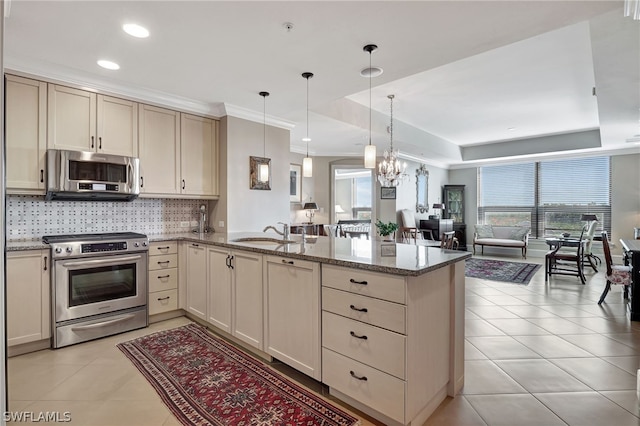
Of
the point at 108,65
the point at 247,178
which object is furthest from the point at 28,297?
the point at 247,178

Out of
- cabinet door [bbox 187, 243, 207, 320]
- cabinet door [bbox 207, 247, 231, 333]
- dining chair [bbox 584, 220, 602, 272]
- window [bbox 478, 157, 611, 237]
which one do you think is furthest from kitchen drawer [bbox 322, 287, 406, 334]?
window [bbox 478, 157, 611, 237]

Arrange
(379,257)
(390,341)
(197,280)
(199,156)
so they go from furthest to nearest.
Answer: (199,156) < (197,280) < (379,257) < (390,341)

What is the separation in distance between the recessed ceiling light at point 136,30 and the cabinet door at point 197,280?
1880 millimetres

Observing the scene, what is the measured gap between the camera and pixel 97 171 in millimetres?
3115

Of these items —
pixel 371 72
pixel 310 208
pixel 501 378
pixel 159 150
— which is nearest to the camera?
pixel 501 378

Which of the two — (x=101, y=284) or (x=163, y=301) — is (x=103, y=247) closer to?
(x=101, y=284)

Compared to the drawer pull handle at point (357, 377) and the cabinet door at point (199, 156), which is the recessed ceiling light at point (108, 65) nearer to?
the cabinet door at point (199, 156)

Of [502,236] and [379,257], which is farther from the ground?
[379,257]

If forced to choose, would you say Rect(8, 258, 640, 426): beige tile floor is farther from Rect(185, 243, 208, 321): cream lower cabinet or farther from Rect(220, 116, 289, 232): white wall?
Rect(220, 116, 289, 232): white wall

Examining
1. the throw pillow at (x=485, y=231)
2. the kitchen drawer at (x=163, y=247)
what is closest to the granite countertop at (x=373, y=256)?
the kitchen drawer at (x=163, y=247)

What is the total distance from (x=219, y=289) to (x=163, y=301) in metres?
0.92

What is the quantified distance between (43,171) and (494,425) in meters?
3.98

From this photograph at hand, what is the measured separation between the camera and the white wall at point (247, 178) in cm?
402

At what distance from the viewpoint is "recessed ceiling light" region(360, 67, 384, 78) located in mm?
2875
